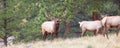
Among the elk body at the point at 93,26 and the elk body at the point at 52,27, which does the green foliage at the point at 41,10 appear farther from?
the elk body at the point at 52,27

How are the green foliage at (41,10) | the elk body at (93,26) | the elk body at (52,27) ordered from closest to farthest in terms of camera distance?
the elk body at (52,27)
the elk body at (93,26)
the green foliage at (41,10)

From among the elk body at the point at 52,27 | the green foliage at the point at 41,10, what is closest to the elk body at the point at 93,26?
the elk body at the point at 52,27

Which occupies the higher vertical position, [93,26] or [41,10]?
[41,10]

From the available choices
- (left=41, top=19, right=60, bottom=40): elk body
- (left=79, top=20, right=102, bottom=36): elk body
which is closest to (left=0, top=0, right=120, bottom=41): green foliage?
(left=79, top=20, right=102, bottom=36): elk body

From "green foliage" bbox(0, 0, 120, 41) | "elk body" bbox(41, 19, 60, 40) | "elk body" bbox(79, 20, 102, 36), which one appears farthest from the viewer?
"green foliage" bbox(0, 0, 120, 41)

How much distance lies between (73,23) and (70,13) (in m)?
10.5

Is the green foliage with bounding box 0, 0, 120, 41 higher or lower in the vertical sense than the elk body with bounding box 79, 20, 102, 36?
higher

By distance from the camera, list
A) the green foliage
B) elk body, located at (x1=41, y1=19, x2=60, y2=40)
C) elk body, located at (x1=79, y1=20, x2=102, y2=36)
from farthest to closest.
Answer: the green foliage < elk body, located at (x1=79, y1=20, x2=102, y2=36) < elk body, located at (x1=41, y1=19, x2=60, y2=40)

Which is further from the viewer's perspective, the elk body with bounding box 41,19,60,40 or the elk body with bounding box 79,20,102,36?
the elk body with bounding box 79,20,102,36

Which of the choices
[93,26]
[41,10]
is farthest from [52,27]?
[41,10]

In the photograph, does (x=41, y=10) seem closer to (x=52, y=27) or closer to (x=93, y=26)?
(x=52, y=27)

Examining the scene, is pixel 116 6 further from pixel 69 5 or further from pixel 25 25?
pixel 25 25

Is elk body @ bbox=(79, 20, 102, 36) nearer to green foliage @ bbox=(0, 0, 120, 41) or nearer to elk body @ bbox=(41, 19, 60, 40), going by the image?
elk body @ bbox=(41, 19, 60, 40)

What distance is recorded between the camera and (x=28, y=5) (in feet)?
82.6
